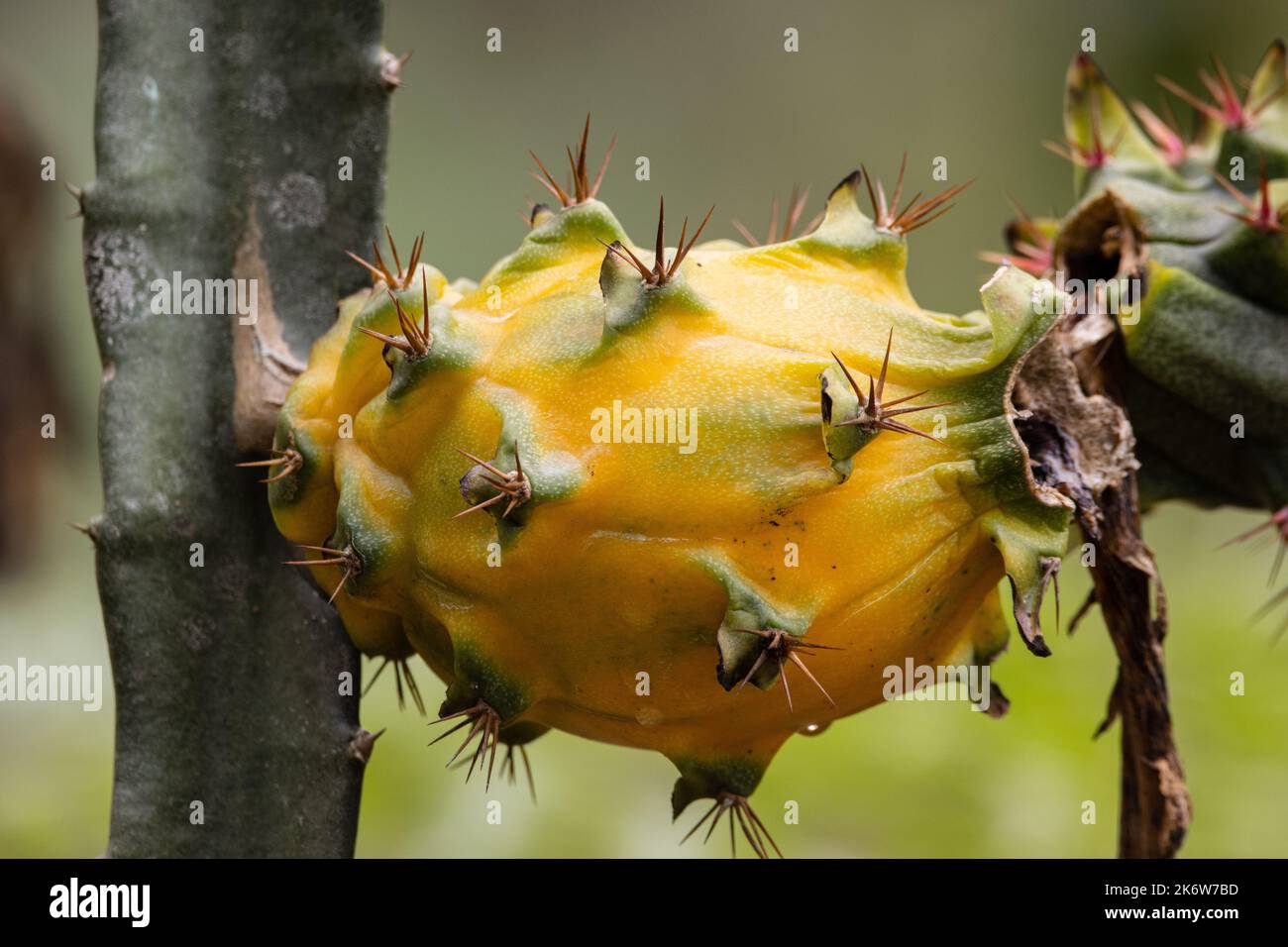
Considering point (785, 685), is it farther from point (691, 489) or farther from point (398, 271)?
point (398, 271)

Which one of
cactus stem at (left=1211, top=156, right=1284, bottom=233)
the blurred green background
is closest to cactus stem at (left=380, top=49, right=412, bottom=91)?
cactus stem at (left=1211, top=156, right=1284, bottom=233)

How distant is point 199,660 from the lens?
1.13 metres

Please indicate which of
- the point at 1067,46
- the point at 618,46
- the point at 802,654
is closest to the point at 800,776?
the point at 802,654

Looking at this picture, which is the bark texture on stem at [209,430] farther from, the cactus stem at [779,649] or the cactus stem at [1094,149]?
the cactus stem at [1094,149]

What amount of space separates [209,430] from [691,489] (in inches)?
A: 18.7

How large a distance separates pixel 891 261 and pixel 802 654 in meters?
0.32

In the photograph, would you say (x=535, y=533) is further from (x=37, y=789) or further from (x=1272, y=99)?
(x=37, y=789)

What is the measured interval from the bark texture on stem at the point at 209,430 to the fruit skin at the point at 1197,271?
2.22 ft

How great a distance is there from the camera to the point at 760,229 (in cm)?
413

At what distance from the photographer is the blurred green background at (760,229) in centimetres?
195

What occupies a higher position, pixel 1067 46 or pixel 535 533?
pixel 1067 46

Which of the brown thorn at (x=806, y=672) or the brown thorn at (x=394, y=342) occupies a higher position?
the brown thorn at (x=394, y=342)

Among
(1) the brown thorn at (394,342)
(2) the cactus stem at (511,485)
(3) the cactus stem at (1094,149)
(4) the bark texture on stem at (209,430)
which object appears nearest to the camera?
(2) the cactus stem at (511,485)

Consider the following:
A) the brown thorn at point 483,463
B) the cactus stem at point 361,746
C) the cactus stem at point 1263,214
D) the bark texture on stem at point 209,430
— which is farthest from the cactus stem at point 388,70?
the cactus stem at point 1263,214
